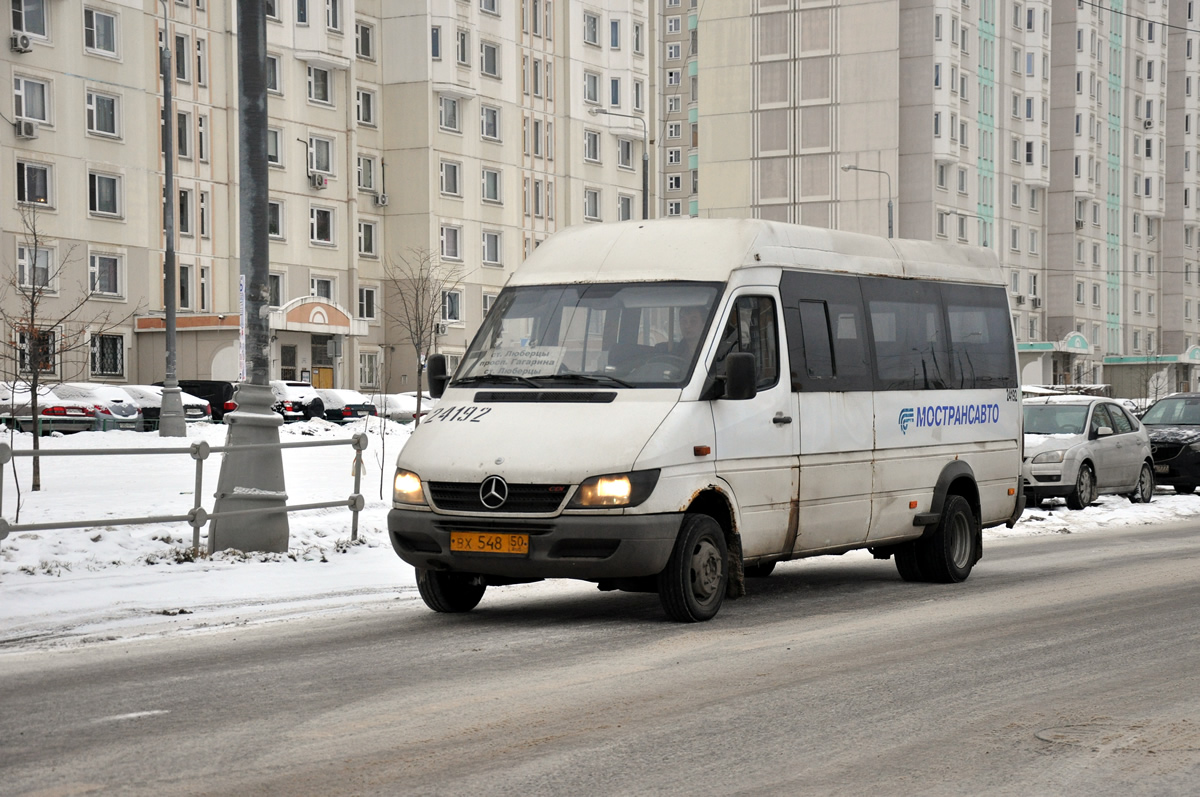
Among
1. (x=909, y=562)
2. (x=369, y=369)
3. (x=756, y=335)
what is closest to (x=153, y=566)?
(x=756, y=335)

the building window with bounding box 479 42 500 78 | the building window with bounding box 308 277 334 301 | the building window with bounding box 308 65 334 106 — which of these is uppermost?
the building window with bounding box 479 42 500 78

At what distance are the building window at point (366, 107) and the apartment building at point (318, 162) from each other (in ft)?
0.31

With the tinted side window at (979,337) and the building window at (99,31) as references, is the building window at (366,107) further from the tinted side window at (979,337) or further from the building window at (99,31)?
the tinted side window at (979,337)

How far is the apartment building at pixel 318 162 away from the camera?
54281mm

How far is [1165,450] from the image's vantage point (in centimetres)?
2761

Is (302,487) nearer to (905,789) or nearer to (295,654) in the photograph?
(295,654)

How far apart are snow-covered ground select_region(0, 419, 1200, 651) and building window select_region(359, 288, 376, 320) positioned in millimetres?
49424

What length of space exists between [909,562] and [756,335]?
3373 mm

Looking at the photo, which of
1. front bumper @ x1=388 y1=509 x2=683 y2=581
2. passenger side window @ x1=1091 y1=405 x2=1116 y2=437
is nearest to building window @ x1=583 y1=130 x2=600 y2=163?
passenger side window @ x1=1091 y1=405 x2=1116 y2=437

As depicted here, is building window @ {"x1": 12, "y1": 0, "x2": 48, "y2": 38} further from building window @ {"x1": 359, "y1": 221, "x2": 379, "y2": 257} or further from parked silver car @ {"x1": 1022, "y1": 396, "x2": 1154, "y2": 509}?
parked silver car @ {"x1": 1022, "y1": 396, "x2": 1154, "y2": 509}

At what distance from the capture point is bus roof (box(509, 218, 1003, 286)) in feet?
37.6

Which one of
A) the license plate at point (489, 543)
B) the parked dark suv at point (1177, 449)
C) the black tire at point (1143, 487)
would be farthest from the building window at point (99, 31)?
the license plate at point (489, 543)

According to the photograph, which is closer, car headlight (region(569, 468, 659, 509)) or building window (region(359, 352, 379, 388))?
car headlight (region(569, 468, 659, 509))

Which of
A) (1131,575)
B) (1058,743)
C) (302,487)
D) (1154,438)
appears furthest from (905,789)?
(1154,438)
